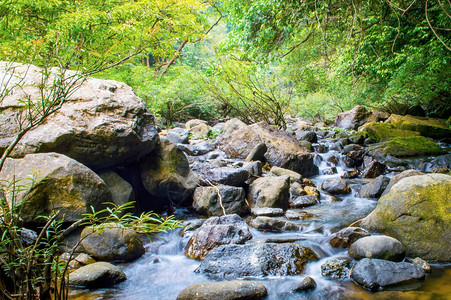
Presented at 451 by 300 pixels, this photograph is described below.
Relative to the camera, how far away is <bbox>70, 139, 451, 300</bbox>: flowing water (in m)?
3.18

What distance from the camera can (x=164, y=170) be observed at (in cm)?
597

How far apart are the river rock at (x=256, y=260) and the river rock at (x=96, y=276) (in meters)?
1.01

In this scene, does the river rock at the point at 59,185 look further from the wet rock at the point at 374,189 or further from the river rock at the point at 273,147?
the wet rock at the point at 374,189

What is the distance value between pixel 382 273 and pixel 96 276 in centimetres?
315

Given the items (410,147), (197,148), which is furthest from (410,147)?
(197,148)

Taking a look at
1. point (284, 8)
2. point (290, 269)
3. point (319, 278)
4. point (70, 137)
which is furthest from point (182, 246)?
point (284, 8)

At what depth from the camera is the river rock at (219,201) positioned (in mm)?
5742

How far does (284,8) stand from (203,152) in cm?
536

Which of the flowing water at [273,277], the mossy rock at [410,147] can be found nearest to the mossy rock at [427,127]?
the mossy rock at [410,147]

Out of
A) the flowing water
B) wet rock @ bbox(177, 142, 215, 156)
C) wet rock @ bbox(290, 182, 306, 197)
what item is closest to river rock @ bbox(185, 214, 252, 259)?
the flowing water

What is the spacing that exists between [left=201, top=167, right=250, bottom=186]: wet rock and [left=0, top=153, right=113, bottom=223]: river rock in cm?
277

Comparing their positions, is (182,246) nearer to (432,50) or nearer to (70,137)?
(70,137)

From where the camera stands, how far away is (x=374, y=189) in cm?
690

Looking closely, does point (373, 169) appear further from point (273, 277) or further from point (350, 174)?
point (273, 277)
